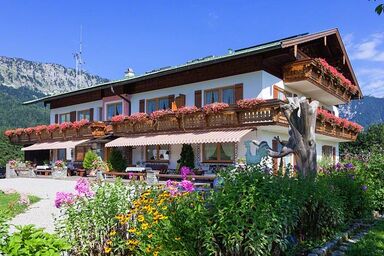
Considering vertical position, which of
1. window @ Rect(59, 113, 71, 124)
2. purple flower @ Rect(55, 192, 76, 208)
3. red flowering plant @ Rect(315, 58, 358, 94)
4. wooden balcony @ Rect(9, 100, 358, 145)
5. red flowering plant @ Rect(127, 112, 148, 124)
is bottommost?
purple flower @ Rect(55, 192, 76, 208)

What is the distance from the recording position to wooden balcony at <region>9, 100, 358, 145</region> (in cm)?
1770

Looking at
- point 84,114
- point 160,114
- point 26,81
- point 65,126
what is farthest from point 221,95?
point 26,81

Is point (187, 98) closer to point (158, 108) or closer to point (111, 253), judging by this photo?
point (158, 108)

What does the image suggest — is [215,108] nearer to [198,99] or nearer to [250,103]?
[250,103]

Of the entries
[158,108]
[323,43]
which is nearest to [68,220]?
[158,108]

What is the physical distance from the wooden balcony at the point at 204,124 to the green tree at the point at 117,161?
1305 mm

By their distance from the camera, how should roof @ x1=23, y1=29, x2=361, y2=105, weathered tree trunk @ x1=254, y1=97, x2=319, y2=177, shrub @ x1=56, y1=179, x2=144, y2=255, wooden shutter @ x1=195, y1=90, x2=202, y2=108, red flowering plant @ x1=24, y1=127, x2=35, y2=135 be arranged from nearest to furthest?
shrub @ x1=56, y1=179, x2=144, y2=255, weathered tree trunk @ x1=254, y1=97, x2=319, y2=177, roof @ x1=23, y1=29, x2=361, y2=105, wooden shutter @ x1=195, y1=90, x2=202, y2=108, red flowering plant @ x1=24, y1=127, x2=35, y2=135

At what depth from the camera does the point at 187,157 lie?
70.3ft

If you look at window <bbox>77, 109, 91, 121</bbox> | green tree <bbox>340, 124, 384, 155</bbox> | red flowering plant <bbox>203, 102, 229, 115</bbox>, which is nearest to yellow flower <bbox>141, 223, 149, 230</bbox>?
red flowering plant <bbox>203, 102, 229, 115</bbox>

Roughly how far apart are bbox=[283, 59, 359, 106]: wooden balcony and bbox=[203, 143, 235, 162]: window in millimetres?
4897

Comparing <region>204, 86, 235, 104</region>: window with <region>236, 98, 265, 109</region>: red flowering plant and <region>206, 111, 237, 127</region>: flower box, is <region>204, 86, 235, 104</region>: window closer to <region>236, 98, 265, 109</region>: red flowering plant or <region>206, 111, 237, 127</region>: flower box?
<region>206, 111, 237, 127</region>: flower box

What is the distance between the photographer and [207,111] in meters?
19.5

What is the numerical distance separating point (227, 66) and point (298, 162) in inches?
458

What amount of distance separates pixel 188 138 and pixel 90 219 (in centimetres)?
1440
